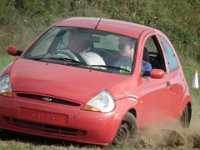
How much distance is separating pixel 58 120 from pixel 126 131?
3.20 feet

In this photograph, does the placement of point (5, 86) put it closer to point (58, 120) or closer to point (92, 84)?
point (58, 120)

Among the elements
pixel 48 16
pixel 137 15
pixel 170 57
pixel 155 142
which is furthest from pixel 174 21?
pixel 155 142

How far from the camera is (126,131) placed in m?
8.41

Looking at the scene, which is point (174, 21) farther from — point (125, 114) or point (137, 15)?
point (125, 114)

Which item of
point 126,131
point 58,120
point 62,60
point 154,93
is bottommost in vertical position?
point 126,131

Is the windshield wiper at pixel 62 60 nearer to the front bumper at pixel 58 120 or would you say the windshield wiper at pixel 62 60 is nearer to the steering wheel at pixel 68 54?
the steering wheel at pixel 68 54

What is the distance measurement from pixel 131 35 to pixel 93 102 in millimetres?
1929

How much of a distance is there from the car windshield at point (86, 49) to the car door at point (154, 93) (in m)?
0.35

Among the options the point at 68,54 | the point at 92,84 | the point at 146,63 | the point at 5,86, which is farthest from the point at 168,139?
the point at 5,86

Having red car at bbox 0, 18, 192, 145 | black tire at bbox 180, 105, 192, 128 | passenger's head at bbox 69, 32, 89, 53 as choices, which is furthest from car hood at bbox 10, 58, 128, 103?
black tire at bbox 180, 105, 192, 128

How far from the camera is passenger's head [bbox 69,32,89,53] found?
30.8 feet

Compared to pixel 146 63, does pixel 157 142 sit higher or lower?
lower

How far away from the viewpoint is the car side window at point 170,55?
414 inches

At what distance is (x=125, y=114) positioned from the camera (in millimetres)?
8250
